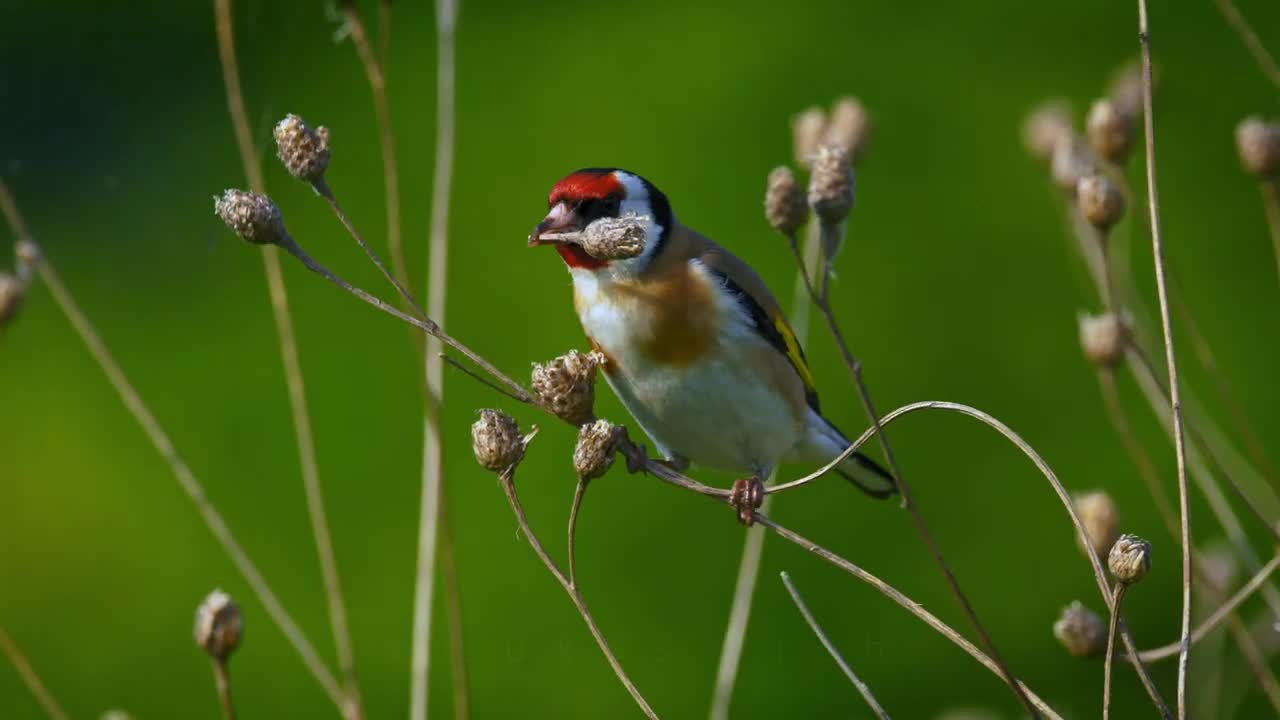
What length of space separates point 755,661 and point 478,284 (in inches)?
48.9

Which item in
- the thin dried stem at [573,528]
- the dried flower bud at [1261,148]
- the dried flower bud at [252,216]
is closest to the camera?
the thin dried stem at [573,528]

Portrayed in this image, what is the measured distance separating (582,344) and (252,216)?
222 cm

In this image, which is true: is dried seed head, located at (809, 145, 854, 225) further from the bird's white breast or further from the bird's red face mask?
the bird's white breast

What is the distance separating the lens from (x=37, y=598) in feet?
13.2

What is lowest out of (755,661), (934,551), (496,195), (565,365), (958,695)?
(958,695)

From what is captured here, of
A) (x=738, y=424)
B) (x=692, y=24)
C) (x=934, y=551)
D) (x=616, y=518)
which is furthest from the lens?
(x=692, y=24)

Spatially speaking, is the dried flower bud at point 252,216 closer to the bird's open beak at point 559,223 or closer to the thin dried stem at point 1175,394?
the bird's open beak at point 559,223

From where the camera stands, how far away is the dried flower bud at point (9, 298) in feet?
6.06

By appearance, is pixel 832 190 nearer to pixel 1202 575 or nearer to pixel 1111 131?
pixel 1111 131

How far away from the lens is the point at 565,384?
1413mm

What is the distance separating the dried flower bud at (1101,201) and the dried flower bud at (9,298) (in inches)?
46.9

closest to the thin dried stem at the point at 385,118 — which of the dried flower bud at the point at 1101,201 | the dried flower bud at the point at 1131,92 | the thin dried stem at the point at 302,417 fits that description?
the thin dried stem at the point at 302,417

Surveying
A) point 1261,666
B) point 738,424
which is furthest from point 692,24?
point 1261,666

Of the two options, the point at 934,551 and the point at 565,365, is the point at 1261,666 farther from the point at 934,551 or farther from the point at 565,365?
the point at 565,365
